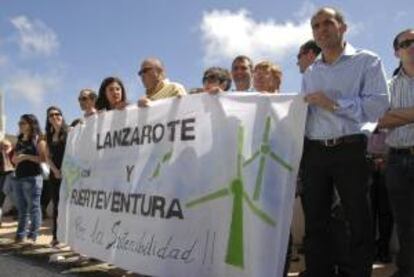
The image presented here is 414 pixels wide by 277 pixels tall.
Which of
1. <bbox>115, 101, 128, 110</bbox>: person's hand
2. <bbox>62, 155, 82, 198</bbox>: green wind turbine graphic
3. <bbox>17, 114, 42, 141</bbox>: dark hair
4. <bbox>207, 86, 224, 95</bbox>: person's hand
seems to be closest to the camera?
<bbox>207, 86, 224, 95</bbox>: person's hand

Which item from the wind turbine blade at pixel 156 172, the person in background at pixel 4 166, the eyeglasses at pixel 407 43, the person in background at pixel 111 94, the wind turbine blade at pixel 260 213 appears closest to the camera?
the wind turbine blade at pixel 260 213

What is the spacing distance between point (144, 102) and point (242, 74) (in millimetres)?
947

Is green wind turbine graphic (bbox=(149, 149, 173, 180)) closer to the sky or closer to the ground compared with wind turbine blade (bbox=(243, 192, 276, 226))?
closer to the sky

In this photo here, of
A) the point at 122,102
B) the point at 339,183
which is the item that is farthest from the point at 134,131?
the point at 339,183

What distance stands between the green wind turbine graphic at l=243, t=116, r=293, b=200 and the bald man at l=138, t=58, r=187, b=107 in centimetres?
169

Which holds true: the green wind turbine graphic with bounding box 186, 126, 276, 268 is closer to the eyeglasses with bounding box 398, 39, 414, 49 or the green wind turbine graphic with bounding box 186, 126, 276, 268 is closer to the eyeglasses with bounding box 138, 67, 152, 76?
the eyeglasses with bounding box 398, 39, 414, 49

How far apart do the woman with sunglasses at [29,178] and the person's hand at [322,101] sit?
5421 mm

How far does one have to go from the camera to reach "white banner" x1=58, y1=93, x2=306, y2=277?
14.5ft

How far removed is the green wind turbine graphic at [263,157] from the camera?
14.6ft

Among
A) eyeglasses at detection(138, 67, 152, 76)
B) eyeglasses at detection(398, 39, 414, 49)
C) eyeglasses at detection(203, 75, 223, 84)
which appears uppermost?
eyeglasses at detection(138, 67, 152, 76)

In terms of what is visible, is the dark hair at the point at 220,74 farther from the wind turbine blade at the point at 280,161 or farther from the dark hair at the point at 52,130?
the dark hair at the point at 52,130

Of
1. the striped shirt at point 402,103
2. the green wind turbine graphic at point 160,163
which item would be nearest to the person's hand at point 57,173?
the green wind turbine graphic at point 160,163

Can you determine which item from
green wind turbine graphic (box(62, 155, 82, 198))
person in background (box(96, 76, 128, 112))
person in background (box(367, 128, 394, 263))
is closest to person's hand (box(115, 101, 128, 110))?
person in background (box(96, 76, 128, 112))

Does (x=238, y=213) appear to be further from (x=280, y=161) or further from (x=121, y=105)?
(x=121, y=105)
